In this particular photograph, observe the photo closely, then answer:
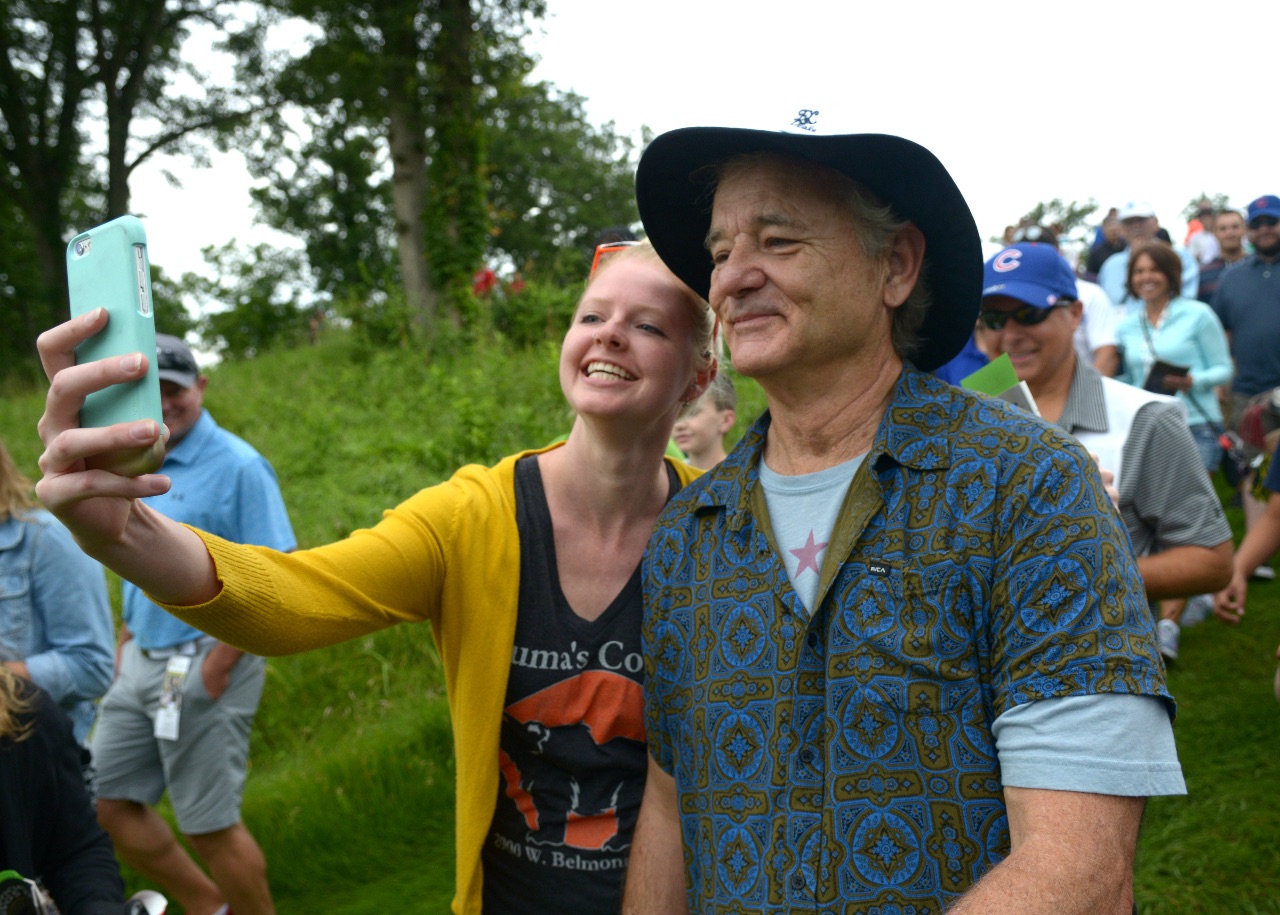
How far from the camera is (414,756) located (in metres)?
4.84

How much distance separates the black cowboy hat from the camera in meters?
1.67

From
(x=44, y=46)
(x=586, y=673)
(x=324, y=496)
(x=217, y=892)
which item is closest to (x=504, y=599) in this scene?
(x=586, y=673)

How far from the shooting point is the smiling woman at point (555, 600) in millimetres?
2150

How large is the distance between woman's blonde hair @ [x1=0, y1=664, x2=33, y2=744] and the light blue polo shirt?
1.37m

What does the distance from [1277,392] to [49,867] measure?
590 centimetres

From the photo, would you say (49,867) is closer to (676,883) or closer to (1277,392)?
(676,883)

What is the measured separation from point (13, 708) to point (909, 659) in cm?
233

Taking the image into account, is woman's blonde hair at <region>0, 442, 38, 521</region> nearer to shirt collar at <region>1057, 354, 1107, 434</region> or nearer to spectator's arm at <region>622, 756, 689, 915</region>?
spectator's arm at <region>622, 756, 689, 915</region>

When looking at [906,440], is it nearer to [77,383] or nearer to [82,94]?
[77,383]

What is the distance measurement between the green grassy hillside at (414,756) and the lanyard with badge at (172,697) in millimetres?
870

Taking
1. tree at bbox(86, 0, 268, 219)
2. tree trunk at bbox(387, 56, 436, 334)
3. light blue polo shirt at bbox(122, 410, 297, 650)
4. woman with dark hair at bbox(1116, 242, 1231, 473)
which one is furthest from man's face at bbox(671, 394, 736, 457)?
tree at bbox(86, 0, 268, 219)

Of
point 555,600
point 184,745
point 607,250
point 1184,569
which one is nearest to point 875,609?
point 555,600

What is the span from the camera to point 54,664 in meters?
3.47

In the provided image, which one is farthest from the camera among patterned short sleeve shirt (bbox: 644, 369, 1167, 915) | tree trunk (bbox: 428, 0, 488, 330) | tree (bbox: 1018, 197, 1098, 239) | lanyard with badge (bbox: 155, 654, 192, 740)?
tree (bbox: 1018, 197, 1098, 239)
